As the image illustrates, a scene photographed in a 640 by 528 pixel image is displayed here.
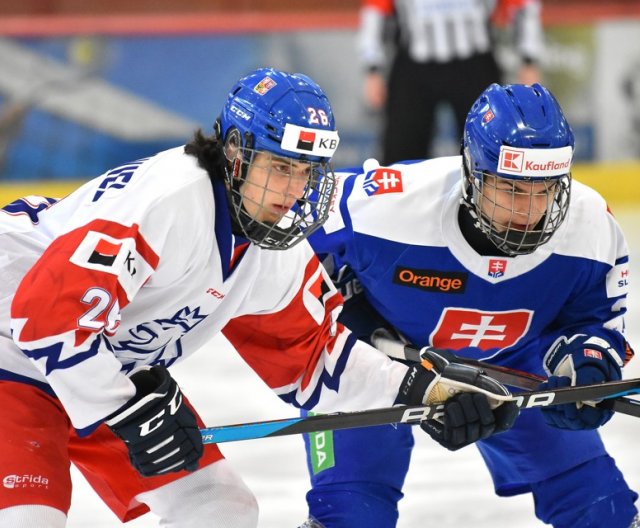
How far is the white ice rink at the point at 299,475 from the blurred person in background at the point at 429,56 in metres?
1.93

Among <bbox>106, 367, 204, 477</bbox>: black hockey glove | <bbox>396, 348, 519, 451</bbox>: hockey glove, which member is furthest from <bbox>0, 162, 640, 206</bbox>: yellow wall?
<bbox>106, 367, 204, 477</bbox>: black hockey glove

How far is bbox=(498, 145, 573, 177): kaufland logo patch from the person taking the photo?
2.52 m

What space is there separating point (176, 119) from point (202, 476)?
5039mm

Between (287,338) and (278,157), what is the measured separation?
450mm

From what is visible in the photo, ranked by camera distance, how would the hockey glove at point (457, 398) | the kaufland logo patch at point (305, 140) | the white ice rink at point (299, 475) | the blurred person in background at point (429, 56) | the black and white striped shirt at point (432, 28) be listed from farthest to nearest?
the black and white striped shirt at point (432, 28) < the blurred person in background at point (429, 56) < the white ice rink at point (299, 475) < the hockey glove at point (457, 398) < the kaufland logo patch at point (305, 140)

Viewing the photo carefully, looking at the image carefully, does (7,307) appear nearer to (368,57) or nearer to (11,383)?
(11,383)

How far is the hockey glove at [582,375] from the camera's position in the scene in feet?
8.70

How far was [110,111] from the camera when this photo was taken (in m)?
7.08

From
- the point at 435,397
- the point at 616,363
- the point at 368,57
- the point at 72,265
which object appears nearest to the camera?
the point at 72,265

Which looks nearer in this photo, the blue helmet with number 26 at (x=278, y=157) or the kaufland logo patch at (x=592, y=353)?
the blue helmet with number 26 at (x=278, y=157)

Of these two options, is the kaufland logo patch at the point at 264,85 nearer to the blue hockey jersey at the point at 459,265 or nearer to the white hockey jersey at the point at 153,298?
the white hockey jersey at the point at 153,298

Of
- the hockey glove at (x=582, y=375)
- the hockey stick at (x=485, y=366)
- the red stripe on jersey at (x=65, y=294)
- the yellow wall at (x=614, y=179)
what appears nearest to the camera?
the red stripe on jersey at (x=65, y=294)

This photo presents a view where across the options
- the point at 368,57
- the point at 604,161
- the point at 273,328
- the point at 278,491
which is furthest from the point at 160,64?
the point at 273,328

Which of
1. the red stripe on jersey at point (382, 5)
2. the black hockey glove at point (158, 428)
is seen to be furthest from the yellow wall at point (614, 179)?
the black hockey glove at point (158, 428)
